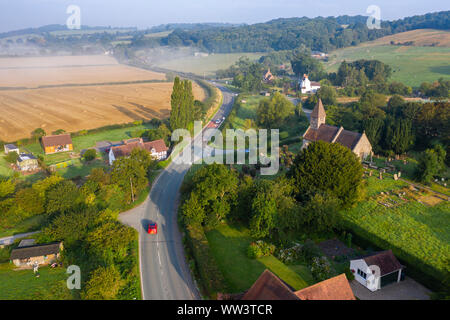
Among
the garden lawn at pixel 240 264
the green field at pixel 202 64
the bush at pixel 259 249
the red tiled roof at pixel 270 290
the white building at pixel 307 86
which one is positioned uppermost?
the green field at pixel 202 64

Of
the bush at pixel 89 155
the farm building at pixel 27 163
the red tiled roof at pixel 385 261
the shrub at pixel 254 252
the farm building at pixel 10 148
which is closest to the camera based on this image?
the red tiled roof at pixel 385 261

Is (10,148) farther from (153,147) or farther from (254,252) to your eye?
(254,252)

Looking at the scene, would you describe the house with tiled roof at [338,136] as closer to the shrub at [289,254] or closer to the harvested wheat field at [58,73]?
the shrub at [289,254]

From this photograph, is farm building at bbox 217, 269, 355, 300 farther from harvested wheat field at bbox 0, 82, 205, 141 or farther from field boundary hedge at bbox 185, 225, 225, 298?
harvested wheat field at bbox 0, 82, 205, 141

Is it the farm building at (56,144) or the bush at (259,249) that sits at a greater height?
the farm building at (56,144)

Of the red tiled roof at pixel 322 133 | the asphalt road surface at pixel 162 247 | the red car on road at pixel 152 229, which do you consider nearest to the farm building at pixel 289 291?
the asphalt road surface at pixel 162 247

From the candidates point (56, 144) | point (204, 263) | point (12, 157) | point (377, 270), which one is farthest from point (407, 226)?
point (12, 157)

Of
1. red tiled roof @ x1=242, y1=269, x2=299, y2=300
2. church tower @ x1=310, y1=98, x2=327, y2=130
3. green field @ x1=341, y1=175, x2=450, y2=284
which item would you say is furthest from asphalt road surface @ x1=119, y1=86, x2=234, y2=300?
church tower @ x1=310, y1=98, x2=327, y2=130
